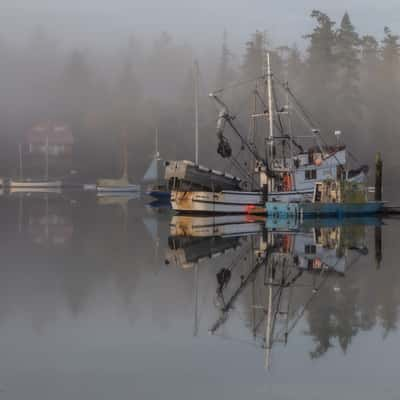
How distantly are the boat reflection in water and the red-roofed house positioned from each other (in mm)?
101899

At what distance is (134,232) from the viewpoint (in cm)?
3672

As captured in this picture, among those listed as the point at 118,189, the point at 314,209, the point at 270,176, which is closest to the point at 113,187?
the point at 118,189

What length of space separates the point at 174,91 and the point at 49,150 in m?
29.6

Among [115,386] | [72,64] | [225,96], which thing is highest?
[72,64]

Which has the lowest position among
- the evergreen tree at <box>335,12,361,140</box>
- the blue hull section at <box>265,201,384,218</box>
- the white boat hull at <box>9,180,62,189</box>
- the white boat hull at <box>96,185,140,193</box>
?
the blue hull section at <box>265,201,384,218</box>

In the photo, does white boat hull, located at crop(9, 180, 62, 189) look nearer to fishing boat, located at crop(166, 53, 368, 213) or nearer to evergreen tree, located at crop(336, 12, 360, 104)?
evergreen tree, located at crop(336, 12, 360, 104)

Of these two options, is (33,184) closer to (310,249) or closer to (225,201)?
(225,201)

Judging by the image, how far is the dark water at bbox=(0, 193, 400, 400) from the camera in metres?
10.9

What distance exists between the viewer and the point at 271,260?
972 inches

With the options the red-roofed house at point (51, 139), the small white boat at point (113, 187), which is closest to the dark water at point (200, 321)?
the small white boat at point (113, 187)

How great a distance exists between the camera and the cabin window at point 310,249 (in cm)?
2711

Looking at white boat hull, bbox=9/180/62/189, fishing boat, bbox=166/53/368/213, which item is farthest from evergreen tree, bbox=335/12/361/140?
fishing boat, bbox=166/53/368/213

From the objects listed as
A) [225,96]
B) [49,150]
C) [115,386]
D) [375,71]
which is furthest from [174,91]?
[115,386]

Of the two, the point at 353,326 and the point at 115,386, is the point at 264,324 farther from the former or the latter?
the point at 115,386
